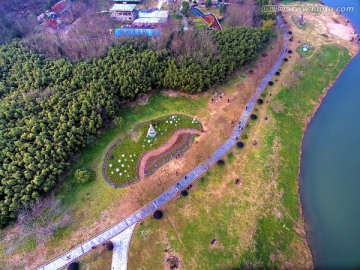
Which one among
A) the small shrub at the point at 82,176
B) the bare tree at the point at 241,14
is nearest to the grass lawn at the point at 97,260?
the small shrub at the point at 82,176

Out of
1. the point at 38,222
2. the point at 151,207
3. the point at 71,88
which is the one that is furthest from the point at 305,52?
the point at 38,222

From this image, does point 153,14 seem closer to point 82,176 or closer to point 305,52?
point 305,52

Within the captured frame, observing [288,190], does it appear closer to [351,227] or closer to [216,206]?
[351,227]

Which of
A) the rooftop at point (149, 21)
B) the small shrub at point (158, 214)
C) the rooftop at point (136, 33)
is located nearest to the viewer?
the small shrub at point (158, 214)

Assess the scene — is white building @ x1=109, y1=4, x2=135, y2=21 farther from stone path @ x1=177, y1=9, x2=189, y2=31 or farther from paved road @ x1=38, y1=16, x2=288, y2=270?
paved road @ x1=38, y1=16, x2=288, y2=270

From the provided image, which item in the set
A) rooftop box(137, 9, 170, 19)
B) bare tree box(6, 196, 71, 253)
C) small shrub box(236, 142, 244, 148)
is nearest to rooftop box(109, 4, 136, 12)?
rooftop box(137, 9, 170, 19)

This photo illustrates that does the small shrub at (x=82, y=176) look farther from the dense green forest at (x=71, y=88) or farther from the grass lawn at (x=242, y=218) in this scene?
the grass lawn at (x=242, y=218)
